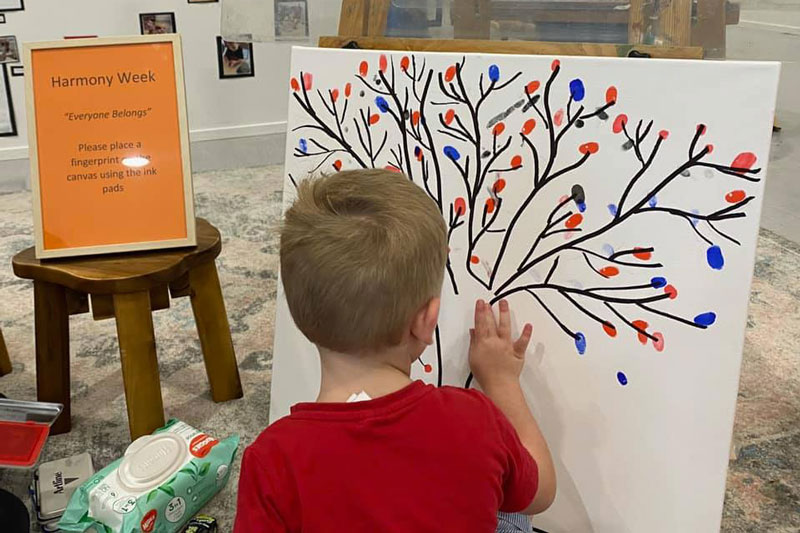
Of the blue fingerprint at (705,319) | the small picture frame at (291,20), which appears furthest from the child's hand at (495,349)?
the small picture frame at (291,20)

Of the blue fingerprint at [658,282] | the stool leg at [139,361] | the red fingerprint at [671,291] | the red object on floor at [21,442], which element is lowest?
the red object on floor at [21,442]

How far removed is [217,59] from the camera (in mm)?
3797

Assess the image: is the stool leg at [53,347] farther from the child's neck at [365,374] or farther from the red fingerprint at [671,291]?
the red fingerprint at [671,291]

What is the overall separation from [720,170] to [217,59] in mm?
3281

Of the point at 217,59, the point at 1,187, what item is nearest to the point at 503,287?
the point at 1,187

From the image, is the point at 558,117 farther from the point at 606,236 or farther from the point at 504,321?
the point at 504,321

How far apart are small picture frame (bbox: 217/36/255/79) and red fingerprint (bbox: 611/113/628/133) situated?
3.10 meters

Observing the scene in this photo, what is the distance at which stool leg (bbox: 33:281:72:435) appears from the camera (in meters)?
1.50

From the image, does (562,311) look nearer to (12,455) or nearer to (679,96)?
(679,96)

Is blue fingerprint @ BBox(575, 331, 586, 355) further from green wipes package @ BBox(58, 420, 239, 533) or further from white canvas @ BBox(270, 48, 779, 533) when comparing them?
green wipes package @ BBox(58, 420, 239, 533)

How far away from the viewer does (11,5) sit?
334cm

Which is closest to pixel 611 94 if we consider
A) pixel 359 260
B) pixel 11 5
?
pixel 359 260

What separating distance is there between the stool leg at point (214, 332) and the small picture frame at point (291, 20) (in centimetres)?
65

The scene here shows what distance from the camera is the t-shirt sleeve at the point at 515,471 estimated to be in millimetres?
887
